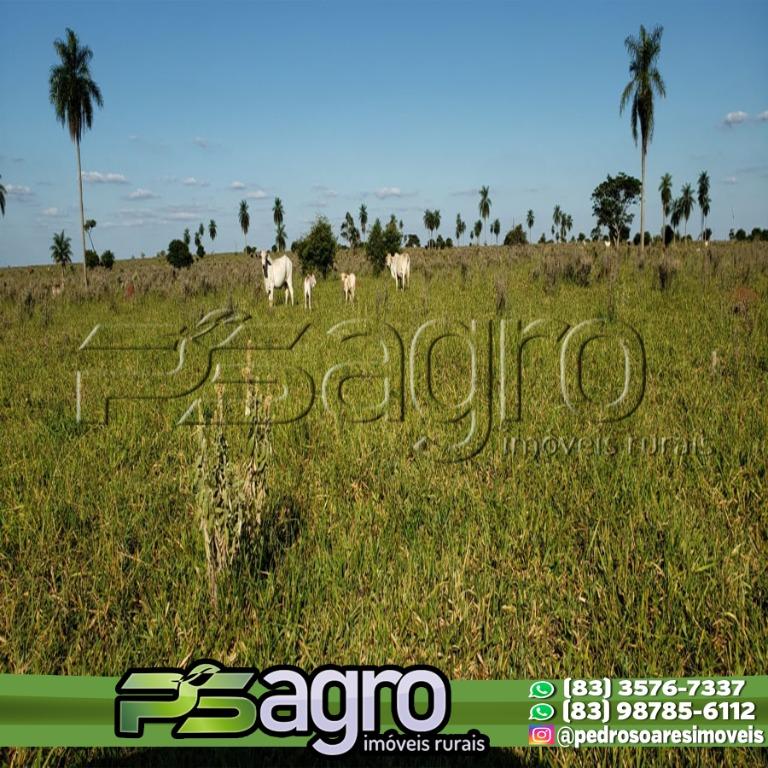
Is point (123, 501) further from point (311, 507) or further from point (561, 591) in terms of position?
point (561, 591)

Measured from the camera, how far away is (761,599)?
222cm

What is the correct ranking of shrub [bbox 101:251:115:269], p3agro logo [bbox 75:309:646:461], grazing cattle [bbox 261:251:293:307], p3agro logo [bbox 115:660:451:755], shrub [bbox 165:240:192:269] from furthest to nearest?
shrub [bbox 101:251:115:269], shrub [bbox 165:240:192:269], grazing cattle [bbox 261:251:293:307], p3agro logo [bbox 75:309:646:461], p3agro logo [bbox 115:660:451:755]

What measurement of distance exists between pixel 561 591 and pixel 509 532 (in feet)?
1.63

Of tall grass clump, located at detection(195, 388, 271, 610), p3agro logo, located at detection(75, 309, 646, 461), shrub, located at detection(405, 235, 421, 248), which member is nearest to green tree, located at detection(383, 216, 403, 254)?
p3agro logo, located at detection(75, 309, 646, 461)

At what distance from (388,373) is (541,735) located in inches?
187

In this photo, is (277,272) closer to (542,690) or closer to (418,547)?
(418,547)

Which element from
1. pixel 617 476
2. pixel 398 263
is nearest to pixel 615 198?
pixel 398 263

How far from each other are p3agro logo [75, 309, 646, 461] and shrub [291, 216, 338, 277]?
14.0 metres

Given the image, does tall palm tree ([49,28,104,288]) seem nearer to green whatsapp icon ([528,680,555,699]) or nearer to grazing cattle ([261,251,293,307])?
grazing cattle ([261,251,293,307])

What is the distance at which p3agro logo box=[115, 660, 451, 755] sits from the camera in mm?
1523

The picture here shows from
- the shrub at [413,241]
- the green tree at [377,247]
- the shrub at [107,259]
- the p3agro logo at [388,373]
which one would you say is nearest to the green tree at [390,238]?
the green tree at [377,247]

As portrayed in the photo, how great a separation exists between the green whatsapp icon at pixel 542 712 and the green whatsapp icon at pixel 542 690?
0.08ft

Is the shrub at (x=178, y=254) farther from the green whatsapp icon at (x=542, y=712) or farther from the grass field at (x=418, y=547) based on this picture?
the green whatsapp icon at (x=542, y=712)

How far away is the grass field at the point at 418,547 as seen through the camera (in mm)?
2002
